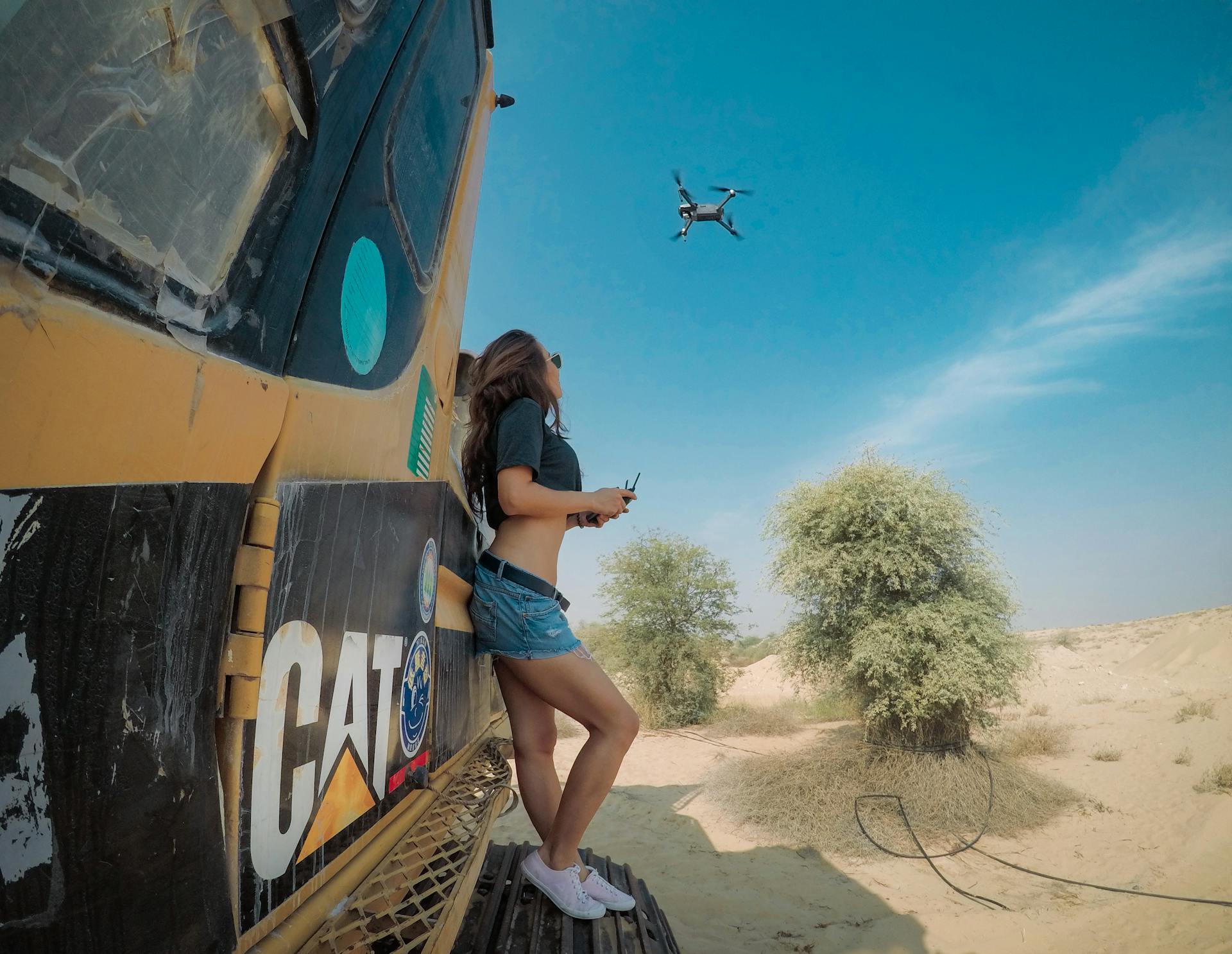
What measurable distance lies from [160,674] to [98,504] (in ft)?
0.63

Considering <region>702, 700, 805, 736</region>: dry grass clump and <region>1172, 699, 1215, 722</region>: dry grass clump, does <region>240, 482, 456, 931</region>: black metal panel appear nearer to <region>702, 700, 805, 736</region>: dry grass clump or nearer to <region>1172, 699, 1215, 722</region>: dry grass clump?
<region>702, 700, 805, 736</region>: dry grass clump

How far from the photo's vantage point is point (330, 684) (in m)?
0.96

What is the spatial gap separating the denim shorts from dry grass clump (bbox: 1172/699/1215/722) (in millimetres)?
13691

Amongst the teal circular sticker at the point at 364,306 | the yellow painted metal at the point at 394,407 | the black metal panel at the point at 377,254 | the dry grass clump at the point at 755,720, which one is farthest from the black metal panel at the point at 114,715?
the dry grass clump at the point at 755,720

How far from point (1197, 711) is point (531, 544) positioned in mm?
14378

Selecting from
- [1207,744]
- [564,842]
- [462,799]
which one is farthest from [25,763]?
[1207,744]

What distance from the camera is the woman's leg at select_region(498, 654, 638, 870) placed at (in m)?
1.76

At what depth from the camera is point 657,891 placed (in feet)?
15.4

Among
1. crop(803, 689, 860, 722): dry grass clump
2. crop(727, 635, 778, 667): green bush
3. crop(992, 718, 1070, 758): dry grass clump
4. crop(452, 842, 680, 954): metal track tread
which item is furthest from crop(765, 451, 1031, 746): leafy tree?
crop(452, 842, 680, 954): metal track tread

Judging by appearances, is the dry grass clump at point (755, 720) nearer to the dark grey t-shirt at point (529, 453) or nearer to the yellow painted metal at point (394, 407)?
the dark grey t-shirt at point (529, 453)

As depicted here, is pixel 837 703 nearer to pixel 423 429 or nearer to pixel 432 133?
pixel 423 429

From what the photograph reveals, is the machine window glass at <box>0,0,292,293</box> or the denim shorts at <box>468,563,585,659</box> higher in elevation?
the machine window glass at <box>0,0,292,293</box>

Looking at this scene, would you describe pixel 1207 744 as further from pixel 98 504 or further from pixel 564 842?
pixel 98 504

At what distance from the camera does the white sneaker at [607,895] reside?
188 centimetres
